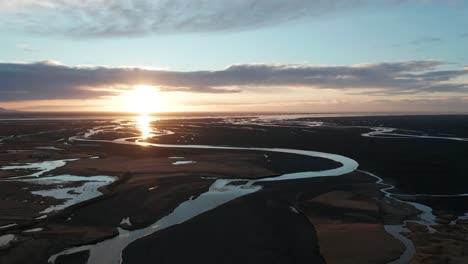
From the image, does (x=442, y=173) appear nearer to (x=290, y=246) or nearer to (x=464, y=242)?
(x=464, y=242)

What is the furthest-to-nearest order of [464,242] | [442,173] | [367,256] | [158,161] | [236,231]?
1. [158,161]
2. [442,173]
3. [236,231]
4. [464,242]
5. [367,256]

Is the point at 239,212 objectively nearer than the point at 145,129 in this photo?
Yes

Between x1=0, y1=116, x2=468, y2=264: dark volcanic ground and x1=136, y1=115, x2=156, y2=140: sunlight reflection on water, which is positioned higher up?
x1=0, y1=116, x2=468, y2=264: dark volcanic ground

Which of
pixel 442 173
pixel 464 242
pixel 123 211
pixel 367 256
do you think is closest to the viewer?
pixel 367 256

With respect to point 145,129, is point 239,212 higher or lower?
higher

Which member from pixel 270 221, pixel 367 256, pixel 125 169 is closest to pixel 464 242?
pixel 367 256

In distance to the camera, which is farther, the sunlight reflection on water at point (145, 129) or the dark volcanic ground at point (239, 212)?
the sunlight reflection on water at point (145, 129)

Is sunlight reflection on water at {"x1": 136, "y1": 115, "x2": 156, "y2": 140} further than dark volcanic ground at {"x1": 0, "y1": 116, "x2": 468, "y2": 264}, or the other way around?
sunlight reflection on water at {"x1": 136, "y1": 115, "x2": 156, "y2": 140}

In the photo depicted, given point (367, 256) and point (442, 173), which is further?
point (442, 173)

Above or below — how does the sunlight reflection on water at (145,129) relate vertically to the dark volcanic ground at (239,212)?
below
